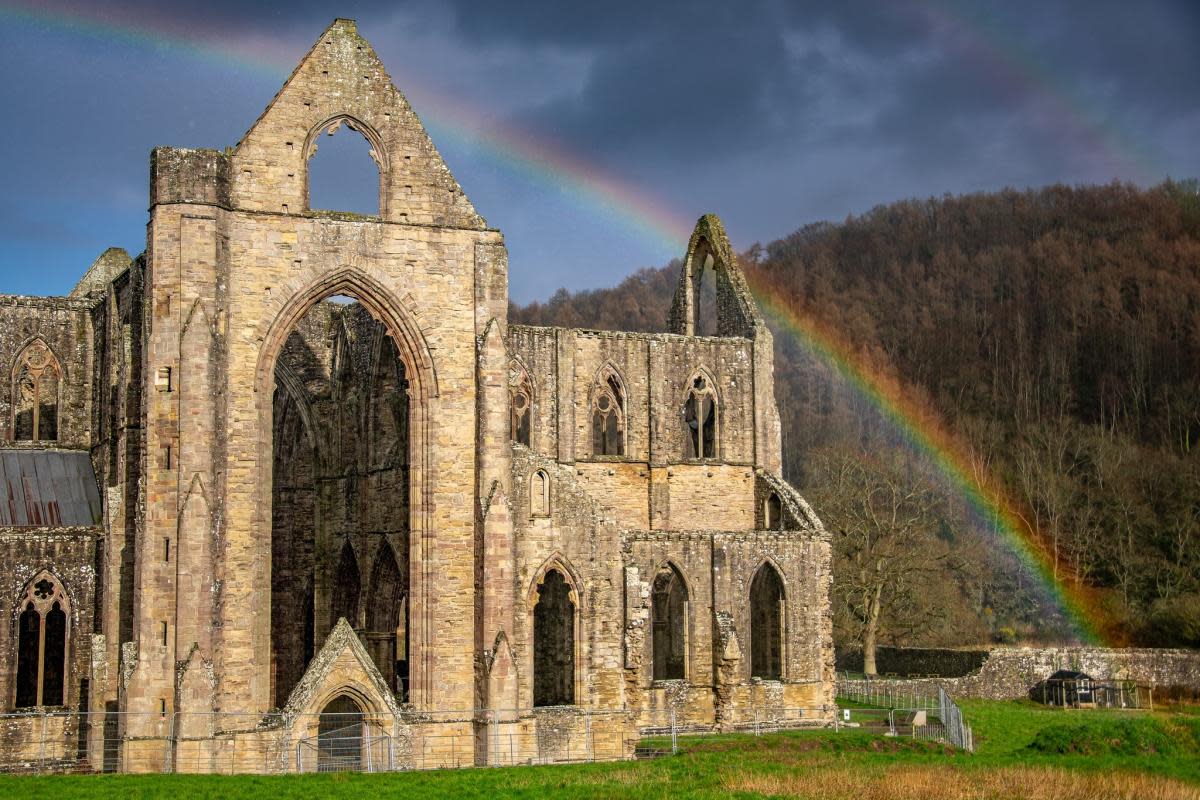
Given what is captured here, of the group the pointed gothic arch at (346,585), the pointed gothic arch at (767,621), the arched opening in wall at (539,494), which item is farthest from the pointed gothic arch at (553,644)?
the pointed gothic arch at (767,621)

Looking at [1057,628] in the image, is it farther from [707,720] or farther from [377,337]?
[377,337]

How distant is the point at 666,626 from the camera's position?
129 feet

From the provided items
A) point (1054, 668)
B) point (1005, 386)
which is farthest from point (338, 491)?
point (1005, 386)

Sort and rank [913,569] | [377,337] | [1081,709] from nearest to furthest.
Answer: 1. [377,337]
2. [1081,709]
3. [913,569]

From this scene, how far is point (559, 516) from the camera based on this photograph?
2958 centimetres

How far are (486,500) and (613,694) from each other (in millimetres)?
4917

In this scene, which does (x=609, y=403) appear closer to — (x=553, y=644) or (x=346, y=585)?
(x=553, y=644)

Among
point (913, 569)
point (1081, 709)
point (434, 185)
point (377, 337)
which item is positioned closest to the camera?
point (434, 185)

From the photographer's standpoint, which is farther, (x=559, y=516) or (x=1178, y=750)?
(x=559, y=516)

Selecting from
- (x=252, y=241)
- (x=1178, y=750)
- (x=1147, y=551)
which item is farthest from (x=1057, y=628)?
(x=252, y=241)

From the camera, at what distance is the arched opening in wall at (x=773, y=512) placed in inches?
1534

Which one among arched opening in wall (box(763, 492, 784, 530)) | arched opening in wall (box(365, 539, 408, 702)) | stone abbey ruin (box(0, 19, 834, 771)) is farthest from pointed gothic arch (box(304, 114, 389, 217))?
arched opening in wall (box(763, 492, 784, 530))

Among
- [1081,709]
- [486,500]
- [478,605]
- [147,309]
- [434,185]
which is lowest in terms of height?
[1081,709]

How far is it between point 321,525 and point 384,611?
9.44 feet
